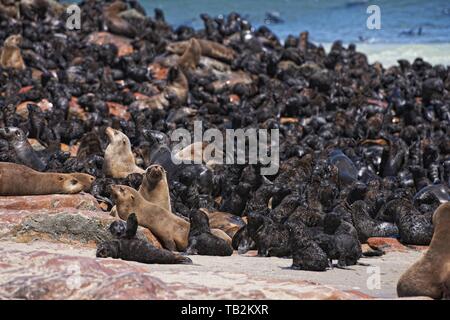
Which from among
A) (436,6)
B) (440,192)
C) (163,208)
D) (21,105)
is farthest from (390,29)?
(163,208)

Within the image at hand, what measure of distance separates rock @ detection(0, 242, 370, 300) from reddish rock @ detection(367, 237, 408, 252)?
389 cm

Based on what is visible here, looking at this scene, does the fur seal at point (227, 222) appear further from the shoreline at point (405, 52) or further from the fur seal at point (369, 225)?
the shoreline at point (405, 52)

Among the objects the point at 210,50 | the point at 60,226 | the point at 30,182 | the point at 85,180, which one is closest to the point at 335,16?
the point at 210,50

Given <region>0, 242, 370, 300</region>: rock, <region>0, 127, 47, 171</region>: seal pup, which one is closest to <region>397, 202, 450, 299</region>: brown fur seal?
<region>0, 242, 370, 300</region>: rock

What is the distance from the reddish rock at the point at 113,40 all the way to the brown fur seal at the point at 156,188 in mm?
15252

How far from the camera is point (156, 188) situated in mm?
11672

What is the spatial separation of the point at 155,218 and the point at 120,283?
3.87 metres

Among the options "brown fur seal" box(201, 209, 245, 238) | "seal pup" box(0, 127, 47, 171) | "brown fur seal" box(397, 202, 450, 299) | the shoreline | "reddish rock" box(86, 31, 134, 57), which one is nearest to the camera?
"brown fur seal" box(397, 202, 450, 299)

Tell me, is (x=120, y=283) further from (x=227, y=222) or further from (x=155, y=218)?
(x=227, y=222)

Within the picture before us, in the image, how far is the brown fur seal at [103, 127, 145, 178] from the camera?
1398cm

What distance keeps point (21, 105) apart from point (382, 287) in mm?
13207

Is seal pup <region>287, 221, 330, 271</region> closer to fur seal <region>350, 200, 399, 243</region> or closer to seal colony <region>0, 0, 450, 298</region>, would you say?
seal colony <region>0, 0, 450, 298</region>

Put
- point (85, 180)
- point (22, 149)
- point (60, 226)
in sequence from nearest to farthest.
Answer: point (60, 226)
point (85, 180)
point (22, 149)
